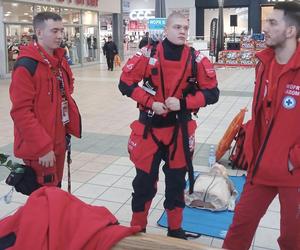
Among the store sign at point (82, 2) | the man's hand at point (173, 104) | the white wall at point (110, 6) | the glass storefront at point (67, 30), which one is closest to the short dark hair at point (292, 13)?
the man's hand at point (173, 104)

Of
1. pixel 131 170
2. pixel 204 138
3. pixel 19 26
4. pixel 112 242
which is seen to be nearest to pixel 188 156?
pixel 112 242

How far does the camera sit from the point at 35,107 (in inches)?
110

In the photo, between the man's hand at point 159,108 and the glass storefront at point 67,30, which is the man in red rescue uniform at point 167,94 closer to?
the man's hand at point 159,108

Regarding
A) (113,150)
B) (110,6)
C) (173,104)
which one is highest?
(110,6)

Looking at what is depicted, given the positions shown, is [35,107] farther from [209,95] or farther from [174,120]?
[209,95]

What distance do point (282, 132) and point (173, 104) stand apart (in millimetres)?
806

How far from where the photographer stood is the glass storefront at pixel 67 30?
1594cm

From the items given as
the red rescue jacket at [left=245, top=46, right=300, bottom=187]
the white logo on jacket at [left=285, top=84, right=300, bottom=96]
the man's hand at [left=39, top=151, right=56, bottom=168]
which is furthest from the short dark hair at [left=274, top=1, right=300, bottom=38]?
the man's hand at [left=39, top=151, right=56, bottom=168]

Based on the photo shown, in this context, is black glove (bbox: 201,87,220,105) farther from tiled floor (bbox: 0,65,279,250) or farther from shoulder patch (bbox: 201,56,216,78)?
tiled floor (bbox: 0,65,279,250)

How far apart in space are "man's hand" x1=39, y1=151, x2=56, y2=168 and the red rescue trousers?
4.10 feet

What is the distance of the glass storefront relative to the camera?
15.9 metres

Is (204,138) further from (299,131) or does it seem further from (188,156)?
(299,131)

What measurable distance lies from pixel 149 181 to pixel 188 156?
1.12 feet

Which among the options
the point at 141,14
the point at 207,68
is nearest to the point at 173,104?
the point at 207,68
